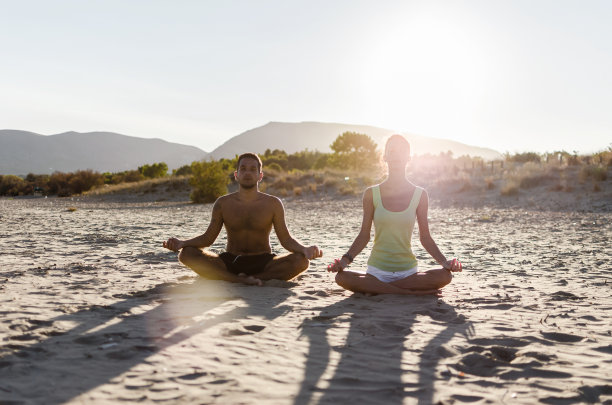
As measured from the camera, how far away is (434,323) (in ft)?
14.0

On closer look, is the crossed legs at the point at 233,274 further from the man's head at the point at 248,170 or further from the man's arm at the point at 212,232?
the man's head at the point at 248,170

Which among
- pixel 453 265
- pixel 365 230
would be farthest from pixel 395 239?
pixel 453 265

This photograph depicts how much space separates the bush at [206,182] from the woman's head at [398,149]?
2209 centimetres

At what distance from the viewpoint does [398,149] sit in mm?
4898

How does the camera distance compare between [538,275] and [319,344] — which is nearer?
[319,344]

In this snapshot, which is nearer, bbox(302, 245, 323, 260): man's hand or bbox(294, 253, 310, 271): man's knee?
bbox(302, 245, 323, 260): man's hand

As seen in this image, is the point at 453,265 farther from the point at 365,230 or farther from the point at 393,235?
the point at 365,230

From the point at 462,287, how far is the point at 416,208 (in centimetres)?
150

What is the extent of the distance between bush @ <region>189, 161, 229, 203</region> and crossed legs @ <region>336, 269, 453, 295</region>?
21.8 meters

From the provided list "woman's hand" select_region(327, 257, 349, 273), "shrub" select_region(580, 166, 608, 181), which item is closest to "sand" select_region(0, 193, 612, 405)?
"woman's hand" select_region(327, 257, 349, 273)

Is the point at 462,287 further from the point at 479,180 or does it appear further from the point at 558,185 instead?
the point at 479,180

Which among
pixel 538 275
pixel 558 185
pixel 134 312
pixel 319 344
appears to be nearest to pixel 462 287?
pixel 538 275

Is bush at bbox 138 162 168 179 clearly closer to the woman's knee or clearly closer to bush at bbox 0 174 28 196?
bush at bbox 0 174 28 196

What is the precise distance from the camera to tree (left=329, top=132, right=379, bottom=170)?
188 ft
